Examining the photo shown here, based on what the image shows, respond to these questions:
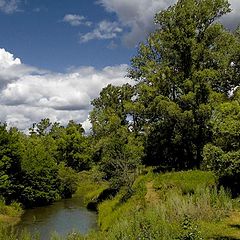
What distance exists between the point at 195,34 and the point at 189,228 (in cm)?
2474

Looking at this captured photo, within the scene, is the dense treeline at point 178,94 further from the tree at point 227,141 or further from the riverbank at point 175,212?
the tree at point 227,141

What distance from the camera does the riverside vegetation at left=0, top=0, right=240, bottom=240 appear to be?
70.2ft

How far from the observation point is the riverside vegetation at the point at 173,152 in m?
21.4

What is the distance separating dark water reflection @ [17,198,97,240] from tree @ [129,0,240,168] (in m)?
9.77

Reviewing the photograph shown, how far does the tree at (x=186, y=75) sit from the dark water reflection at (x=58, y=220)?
9.77m

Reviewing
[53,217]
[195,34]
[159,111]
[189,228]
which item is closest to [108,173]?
[53,217]

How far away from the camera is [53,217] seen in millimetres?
41438

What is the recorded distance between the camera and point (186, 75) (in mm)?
37281

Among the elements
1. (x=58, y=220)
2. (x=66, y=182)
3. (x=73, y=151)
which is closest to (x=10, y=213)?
(x=58, y=220)

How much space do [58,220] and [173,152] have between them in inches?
479

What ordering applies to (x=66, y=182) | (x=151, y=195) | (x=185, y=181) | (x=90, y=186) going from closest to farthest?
(x=151, y=195) < (x=185, y=181) < (x=66, y=182) < (x=90, y=186)

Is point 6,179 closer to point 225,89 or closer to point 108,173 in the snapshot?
point 108,173

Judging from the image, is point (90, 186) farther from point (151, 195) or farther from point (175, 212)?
point (175, 212)

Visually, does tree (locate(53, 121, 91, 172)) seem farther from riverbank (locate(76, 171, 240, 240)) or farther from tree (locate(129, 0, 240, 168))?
riverbank (locate(76, 171, 240, 240))
